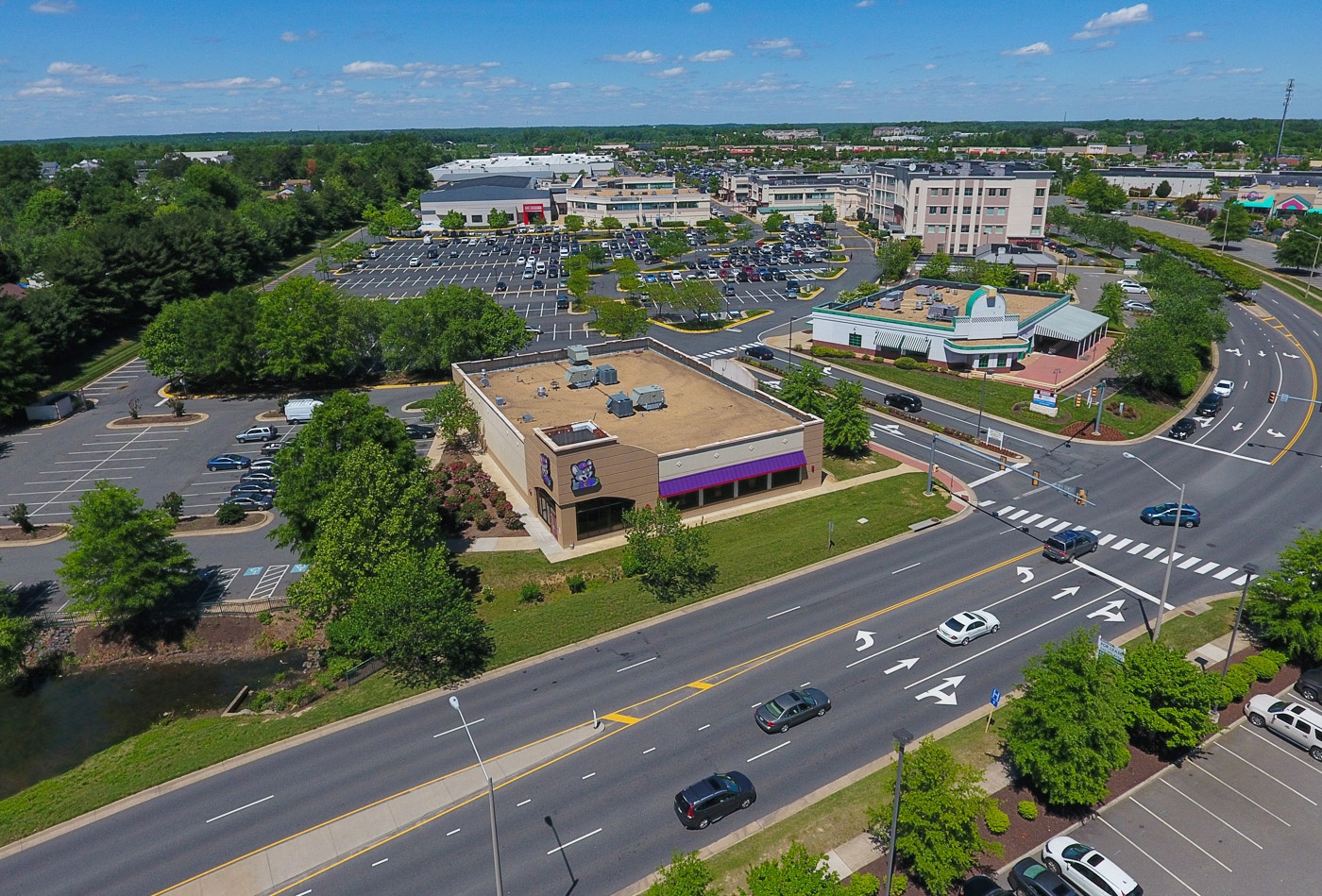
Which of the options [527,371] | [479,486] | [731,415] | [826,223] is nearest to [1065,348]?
[731,415]

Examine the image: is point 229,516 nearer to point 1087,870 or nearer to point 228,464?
point 228,464

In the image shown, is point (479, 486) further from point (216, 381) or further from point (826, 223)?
point (826, 223)

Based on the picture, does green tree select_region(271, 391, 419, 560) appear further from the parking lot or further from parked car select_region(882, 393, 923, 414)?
parked car select_region(882, 393, 923, 414)

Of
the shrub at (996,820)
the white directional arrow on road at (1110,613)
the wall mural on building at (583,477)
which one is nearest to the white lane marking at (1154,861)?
the shrub at (996,820)

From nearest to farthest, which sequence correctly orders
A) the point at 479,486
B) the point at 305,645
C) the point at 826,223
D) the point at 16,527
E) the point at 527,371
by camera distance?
the point at 305,645
the point at 16,527
the point at 479,486
the point at 527,371
the point at 826,223

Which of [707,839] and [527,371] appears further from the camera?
[527,371]

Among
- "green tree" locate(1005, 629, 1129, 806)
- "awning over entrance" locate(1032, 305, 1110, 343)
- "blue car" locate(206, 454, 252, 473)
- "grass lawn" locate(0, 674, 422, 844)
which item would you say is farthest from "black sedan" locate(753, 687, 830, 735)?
"awning over entrance" locate(1032, 305, 1110, 343)
